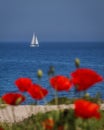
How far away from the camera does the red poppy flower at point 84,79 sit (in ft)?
10.9

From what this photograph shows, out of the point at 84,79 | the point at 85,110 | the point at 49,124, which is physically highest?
the point at 84,79

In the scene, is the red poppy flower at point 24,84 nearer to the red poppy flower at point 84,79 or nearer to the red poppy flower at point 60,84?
the red poppy flower at point 60,84

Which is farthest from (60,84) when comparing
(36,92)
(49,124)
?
(49,124)

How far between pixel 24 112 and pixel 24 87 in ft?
27.3

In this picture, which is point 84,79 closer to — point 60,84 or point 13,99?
point 60,84

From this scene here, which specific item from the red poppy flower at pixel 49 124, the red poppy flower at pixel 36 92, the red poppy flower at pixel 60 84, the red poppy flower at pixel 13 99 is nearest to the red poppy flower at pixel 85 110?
the red poppy flower at pixel 49 124

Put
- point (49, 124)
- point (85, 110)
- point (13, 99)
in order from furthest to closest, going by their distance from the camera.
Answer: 1. point (13, 99)
2. point (49, 124)
3. point (85, 110)

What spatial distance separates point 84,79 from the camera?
3.32m

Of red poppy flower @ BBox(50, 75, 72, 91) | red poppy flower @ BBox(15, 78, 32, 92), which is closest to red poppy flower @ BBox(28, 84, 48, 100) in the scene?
red poppy flower @ BBox(15, 78, 32, 92)

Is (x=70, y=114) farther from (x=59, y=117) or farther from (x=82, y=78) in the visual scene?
(x=82, y=78)

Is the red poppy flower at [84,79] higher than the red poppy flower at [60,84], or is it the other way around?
the red poppy flower at [84,79]

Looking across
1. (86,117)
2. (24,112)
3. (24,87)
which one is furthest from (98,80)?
(24,112)

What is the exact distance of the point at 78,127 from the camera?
379 centimetres

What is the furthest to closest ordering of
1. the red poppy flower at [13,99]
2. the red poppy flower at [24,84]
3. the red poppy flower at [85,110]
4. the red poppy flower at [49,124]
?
the red poppy flower at [13,99], the red poppy flower at [24,84], the red poppy flower at [49,124], the red poppy flower at [85,110]
